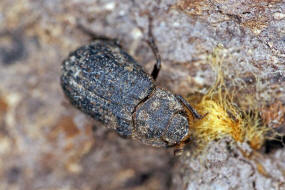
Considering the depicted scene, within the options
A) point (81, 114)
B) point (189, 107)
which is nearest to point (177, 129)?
point (189, 107)

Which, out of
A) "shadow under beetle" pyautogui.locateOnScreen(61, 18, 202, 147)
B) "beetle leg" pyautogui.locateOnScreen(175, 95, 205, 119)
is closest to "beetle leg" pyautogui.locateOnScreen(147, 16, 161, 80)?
"shadow under beetle" pyautogui.locateOnScreen(61, 18, 202, 147)

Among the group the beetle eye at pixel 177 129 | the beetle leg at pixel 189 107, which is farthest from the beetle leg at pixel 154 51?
the beetle eye at pixel 177 129

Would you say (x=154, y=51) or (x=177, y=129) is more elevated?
(x=154, y=51)

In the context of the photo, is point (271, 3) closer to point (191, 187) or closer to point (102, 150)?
point (191, 187)

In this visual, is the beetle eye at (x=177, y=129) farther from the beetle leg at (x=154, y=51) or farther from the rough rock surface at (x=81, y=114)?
the beetle leg at (x=154, y=51)

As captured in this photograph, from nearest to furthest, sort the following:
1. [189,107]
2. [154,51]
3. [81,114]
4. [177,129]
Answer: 1. [177,129]
2. [189,107]
3. [154,51]
4. [81,114]

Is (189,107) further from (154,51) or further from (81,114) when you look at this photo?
(81,114)

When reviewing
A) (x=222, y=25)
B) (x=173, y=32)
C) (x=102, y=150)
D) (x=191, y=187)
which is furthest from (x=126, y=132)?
(x=222, y=25)
